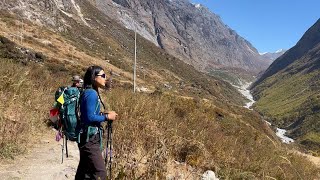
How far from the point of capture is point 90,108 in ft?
16.9

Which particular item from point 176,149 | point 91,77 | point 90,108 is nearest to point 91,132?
point 90,108

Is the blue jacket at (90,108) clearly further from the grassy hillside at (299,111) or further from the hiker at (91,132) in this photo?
the grassy hillside at (299,111)

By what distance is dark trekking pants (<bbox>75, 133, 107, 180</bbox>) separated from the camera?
5.20 meters

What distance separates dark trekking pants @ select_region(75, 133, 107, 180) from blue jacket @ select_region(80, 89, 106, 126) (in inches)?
8.4

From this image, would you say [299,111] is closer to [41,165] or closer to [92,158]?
[41,165]

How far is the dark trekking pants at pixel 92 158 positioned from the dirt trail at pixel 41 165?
5.81ft

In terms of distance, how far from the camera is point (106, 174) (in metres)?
5.30

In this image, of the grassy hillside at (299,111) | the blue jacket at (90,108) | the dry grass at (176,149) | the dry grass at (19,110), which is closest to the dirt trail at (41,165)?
the dry grass at (19,110)

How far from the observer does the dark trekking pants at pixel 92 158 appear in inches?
205

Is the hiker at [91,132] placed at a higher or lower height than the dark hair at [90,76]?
lower

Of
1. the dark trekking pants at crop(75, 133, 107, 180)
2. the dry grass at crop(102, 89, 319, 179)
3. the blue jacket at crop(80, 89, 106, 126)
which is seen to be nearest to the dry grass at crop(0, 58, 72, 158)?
the dry grass at crop(102, 89, 319, 179)

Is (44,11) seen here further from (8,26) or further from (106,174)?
(106,174)

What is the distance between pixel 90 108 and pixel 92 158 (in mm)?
626

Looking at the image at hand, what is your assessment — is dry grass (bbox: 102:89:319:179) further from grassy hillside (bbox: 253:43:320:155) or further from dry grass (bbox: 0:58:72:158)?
grassy hillside (bbox: 253:43:320:155)
